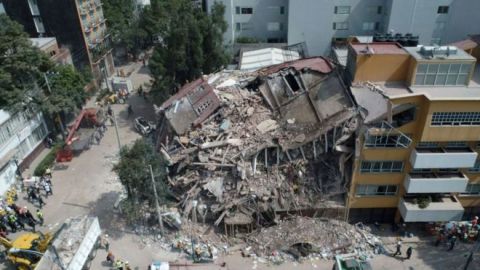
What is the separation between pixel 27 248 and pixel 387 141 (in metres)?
24.9

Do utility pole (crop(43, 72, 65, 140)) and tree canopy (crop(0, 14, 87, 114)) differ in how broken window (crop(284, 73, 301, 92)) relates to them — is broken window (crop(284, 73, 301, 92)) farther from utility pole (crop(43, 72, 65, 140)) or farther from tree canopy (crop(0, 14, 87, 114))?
utility pole (crop(43, 72, 65, 140))

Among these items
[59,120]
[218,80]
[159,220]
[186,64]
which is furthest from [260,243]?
[59,120]

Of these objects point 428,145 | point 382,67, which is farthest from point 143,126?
point 428,145

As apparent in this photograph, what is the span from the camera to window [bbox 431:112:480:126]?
2288cm

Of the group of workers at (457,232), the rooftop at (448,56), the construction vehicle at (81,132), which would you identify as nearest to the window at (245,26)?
the construction vehicle at (81,132)

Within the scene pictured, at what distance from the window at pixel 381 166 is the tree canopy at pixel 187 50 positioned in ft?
71.2

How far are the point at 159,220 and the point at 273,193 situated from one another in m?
8.50

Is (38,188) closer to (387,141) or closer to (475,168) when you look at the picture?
(387,141)

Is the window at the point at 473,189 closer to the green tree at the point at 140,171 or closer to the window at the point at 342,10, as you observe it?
the green tree at the point at 140,171

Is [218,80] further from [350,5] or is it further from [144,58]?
[144,58]

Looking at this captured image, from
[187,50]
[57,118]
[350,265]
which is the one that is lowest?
[350,265]

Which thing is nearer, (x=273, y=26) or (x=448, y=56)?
(x=448, y=56)

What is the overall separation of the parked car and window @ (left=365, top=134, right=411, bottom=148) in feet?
78.0

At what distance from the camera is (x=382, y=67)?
83.6 ft
